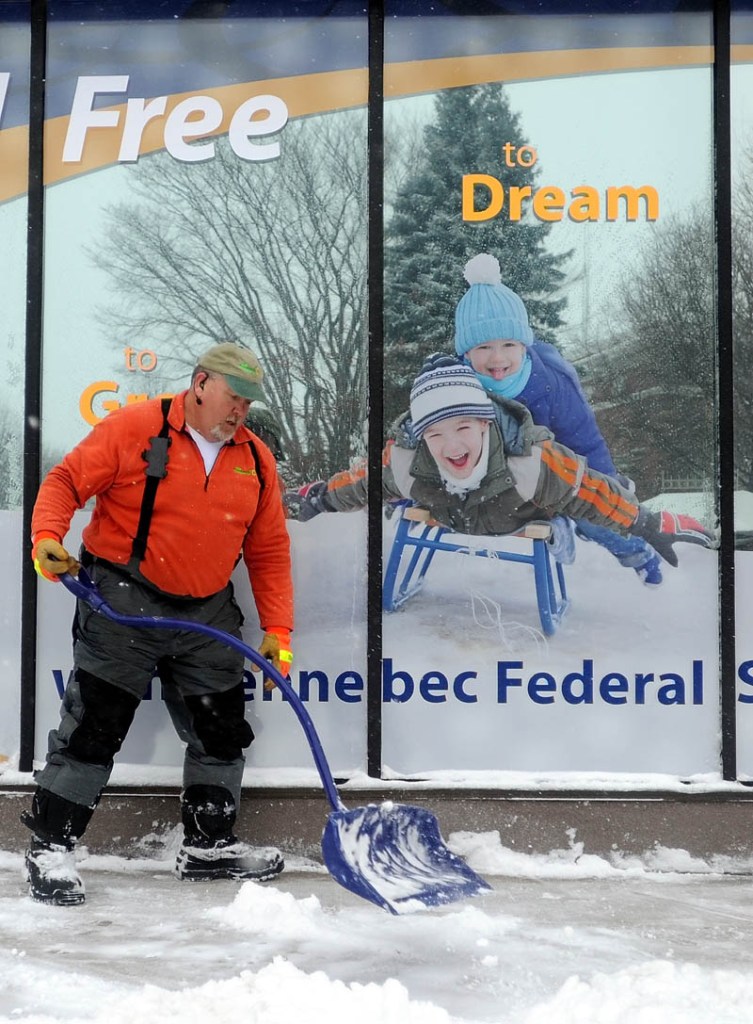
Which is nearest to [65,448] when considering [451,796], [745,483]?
[451,796]

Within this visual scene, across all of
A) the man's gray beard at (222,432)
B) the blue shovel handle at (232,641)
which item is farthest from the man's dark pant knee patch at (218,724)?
the man's gray beard at (222,432)

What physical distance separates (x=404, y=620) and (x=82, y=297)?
2.03 metres

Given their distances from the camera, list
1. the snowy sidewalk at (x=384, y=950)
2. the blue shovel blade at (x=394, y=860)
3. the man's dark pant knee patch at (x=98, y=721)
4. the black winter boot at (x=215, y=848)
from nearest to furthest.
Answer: the snowy sidewalk at (x=384, y=950), the blue shovel blade at (x=394, y=860), the man's dark pant knee patch at (x=98, y=721), the black winter boot at (x=215, y=848)

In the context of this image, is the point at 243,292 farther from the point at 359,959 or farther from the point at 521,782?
the point at 359,959

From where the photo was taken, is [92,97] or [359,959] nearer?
[359,959]

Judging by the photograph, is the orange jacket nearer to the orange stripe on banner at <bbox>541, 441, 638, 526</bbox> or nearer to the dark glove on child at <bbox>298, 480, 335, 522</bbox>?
the dark glove on child at <bbox>298, 480, 335, 522</bbox>

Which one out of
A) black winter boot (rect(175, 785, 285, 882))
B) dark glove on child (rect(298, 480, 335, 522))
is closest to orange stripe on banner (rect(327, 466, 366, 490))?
dark glove on child (rect(298, 480, 335, 522))

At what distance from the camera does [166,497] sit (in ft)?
13.4

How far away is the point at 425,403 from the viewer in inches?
183

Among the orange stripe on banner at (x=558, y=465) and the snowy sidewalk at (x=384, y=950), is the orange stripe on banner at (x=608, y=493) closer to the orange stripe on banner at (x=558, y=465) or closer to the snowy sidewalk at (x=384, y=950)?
the orange stripe on banner at (x=558, y=465)

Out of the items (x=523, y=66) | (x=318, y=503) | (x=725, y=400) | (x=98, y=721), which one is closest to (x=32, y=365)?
(x=318, y=503)

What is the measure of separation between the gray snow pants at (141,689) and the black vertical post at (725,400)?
2.07m

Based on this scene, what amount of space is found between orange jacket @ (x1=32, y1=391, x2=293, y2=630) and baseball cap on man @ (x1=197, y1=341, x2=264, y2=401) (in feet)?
0.63

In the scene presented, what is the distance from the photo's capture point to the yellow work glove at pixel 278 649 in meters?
4.25
